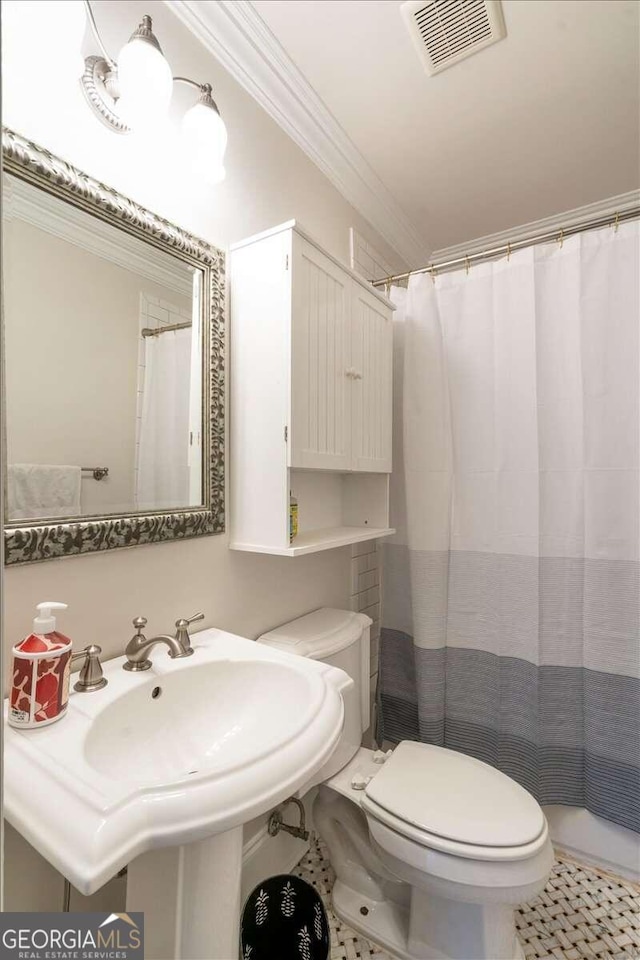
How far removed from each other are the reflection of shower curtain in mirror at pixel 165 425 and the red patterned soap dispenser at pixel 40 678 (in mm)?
343

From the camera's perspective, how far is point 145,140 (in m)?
1.05

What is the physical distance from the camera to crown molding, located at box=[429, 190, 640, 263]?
1.88m

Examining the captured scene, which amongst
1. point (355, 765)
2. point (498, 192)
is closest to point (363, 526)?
point (355, 765)

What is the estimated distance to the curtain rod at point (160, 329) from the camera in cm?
108

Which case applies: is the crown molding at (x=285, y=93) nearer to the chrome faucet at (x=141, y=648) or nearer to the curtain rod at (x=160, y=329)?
the curtain rod at (x=160, y=329)

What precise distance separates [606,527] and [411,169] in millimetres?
1455

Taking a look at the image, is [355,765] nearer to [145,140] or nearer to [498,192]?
[145,140]

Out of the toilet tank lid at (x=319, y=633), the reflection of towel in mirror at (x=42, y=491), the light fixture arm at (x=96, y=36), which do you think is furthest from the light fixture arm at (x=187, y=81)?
the toilet tank lid at (x=319, y=633)

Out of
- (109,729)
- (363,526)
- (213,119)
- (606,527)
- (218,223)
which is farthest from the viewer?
(363,526)

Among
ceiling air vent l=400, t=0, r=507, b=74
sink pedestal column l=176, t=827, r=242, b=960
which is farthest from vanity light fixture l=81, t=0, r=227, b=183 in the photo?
sink pedestal column l=176, t=827, r=242, b=960

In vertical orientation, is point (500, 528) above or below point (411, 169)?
below

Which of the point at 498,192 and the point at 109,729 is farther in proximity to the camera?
the point at 498,192

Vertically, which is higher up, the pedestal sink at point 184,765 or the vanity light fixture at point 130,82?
the vanity light fixture at point 130,82

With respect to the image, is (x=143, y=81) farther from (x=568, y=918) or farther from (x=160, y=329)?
(x=568, y=918)
